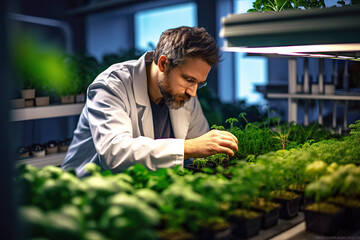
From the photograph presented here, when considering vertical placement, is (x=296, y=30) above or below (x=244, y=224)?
above

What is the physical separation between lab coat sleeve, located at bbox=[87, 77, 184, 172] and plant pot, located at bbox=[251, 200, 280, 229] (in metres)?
0.44

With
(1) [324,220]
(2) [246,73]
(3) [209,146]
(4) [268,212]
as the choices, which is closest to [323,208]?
(1) [324,220]

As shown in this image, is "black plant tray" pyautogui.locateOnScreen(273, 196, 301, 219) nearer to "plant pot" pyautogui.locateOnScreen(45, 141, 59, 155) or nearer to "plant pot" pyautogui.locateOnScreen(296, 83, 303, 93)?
"plant pot" pyautogui.locateOnScreen(296, 83, 303, 93)

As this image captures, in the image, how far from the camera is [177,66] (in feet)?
5.54

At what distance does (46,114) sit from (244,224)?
225 centimetres

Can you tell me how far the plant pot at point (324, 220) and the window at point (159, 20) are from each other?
4.79 metres

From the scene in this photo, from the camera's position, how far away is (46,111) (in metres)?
2.74

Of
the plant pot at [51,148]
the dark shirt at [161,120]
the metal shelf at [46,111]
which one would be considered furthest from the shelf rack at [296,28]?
the plant pot at [51,148]

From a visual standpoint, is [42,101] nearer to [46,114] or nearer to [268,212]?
[46,114]

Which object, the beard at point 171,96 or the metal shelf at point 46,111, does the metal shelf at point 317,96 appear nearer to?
the beard at point 171,96

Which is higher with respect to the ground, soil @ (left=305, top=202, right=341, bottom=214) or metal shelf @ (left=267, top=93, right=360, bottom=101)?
metal shelf @ (left=267, top=93, right=360, bottom=101)

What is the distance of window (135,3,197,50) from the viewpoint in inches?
231

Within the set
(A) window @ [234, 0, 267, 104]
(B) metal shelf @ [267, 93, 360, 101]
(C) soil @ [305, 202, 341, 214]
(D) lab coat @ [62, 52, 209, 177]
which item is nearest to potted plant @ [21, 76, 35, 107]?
(D) lab coat @ [62, 52, 209, 177]

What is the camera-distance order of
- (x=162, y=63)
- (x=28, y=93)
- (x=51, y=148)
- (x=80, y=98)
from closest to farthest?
(x=162, y=63), (x=28, y=93), (x=51, y=148), (x=80, y=98)
